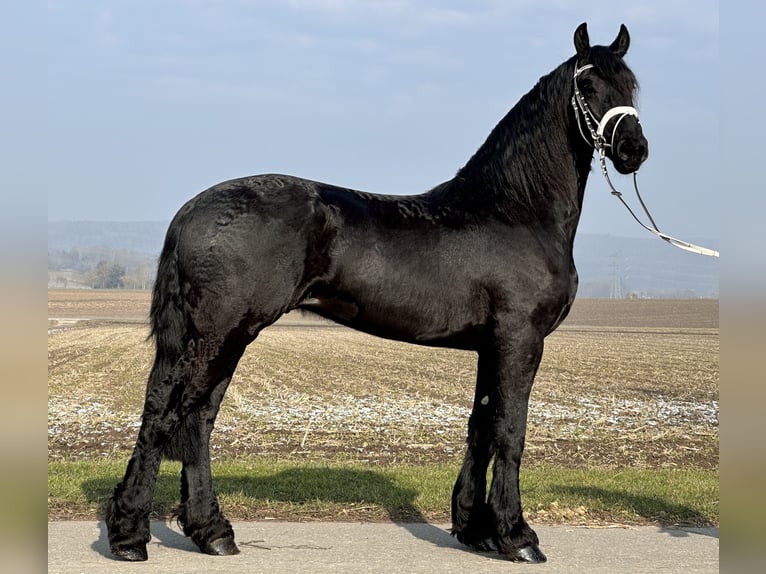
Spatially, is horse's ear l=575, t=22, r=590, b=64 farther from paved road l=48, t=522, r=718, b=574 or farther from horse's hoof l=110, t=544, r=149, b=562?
horse's hoof l=110, t=544, r=149, b=562

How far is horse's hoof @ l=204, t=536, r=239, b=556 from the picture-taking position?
547cm

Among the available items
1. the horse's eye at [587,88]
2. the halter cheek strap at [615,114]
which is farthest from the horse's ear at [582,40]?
the halter cheek strap at [615,114]

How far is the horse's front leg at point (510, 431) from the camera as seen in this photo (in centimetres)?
545

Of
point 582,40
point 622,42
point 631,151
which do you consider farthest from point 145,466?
point 622,42

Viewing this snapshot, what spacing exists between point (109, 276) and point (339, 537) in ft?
534

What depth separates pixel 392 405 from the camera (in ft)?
56.2

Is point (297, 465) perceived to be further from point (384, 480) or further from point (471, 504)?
point (471, 504)

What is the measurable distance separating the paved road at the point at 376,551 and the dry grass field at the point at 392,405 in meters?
3.77

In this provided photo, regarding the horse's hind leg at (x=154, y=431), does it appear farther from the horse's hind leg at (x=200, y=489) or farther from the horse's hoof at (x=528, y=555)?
the horse's hoof at (x=528, y=555)

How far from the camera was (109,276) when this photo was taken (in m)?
160

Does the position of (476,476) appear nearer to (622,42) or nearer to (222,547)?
(222,547)

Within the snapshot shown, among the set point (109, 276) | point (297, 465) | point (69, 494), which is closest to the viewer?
point (69, 494)

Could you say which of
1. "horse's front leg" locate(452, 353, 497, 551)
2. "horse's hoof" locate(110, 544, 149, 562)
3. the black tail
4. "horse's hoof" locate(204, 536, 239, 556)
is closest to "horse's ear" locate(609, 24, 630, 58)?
"horse's front leg" locate(452, 353, 497, 551)
